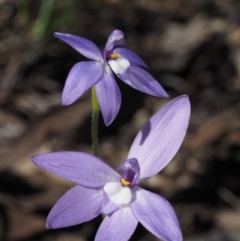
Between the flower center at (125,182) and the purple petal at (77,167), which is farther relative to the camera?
the flower center at (125,182)

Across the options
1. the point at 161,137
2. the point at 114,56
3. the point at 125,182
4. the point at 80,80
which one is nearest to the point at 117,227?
the point at 125,182

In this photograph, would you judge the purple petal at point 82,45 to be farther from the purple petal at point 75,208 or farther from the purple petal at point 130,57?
the purple petal at point 75,208

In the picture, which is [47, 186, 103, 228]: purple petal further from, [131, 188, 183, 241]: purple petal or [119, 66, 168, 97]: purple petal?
[119, 66, 168, 97]: purple petal

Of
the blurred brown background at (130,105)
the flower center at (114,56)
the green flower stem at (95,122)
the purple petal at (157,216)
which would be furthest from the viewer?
the blurred brown background at (130,105)

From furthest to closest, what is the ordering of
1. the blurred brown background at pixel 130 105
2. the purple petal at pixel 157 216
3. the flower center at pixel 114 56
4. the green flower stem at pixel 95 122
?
the blurred brown background at pixel 130 105
the flower center at pixel 114 56
the green flower stem at pixel 95 122
the purple petal at pixel 157 216

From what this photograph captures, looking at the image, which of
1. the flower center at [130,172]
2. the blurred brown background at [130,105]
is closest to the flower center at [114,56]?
the flower center at [130,172]

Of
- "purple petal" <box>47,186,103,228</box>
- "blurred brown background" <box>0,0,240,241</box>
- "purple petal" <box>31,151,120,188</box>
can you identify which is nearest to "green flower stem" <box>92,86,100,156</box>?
"purple petal" <box>31,151,120,188</box>
